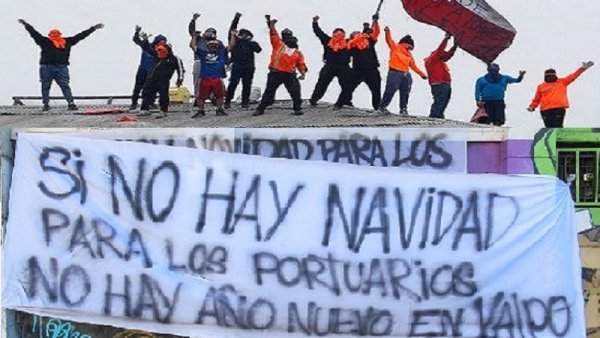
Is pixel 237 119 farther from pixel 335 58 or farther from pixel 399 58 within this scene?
pixel 399 58

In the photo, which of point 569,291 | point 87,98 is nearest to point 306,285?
point 569,291

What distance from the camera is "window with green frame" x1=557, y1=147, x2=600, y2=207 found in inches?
436

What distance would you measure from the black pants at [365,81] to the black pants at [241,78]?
99 cm

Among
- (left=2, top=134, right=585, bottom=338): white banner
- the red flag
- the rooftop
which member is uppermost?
the red flag

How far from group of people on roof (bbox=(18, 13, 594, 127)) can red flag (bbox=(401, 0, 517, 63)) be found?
0.64 metres

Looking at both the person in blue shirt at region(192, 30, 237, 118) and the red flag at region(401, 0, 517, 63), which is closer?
the person in blue shirt at region(192, 30, 237, 118)

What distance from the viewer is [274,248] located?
10.2 metres

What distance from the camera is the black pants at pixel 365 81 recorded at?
13.6 metres

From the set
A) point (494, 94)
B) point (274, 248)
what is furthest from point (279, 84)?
point (274, 248)

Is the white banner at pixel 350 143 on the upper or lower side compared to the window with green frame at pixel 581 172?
upper

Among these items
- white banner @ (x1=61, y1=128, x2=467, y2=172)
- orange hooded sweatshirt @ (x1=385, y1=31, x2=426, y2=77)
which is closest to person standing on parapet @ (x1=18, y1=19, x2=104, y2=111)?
orange hooded sweatshirt @ (x1=385, y1=31, x2=426, y2=77)

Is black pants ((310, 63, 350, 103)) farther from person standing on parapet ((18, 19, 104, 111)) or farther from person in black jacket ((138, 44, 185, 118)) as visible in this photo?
person standing on parapet ((18, 19, 104, 111))

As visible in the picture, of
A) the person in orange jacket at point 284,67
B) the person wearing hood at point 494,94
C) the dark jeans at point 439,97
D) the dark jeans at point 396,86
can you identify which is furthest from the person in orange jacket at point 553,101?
the person in orange jacket at point 284,67

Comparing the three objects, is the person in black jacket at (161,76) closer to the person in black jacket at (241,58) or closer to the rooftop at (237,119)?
the rooftop at (237,119)
